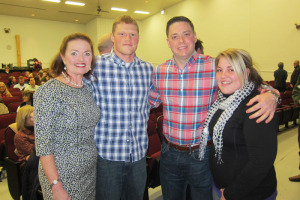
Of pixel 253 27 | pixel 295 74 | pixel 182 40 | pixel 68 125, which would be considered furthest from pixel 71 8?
pixel 68 125

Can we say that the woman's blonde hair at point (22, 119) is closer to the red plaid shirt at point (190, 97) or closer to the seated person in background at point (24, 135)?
the seated person in background at point (24, 135)

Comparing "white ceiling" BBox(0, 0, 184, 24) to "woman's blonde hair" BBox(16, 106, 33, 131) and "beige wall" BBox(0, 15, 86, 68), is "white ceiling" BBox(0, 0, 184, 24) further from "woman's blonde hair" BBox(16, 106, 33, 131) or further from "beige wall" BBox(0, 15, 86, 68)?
"woman's blonde hair" BBox(16, 106, 33, 131)

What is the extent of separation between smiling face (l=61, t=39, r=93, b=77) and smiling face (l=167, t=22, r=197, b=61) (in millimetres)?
725

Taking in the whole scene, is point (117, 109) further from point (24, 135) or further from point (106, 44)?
point (24, 135)

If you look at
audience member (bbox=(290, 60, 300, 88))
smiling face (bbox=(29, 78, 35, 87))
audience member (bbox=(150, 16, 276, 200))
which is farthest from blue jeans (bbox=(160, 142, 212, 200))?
audience member (bbox=(290, 60, 300, 88))

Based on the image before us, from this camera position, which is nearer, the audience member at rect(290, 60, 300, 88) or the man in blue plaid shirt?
the man in blue plaid shirt

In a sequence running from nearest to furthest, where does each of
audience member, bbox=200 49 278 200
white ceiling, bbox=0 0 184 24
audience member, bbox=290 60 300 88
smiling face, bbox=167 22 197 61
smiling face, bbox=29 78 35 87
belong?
audience member, bbox=200 49 278 200 < smiling face, bbox=167 22 197 61 < smiling face, bbox=29 78 35 87 < audience member, bbox=290 60 300 88 < white ceiling, bbox=0 0 184 24

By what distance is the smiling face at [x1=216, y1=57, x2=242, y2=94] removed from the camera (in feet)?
4.58

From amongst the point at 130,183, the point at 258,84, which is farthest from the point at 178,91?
the point at 130,183

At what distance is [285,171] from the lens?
11.6ft

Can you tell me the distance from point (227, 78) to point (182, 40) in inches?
22.3

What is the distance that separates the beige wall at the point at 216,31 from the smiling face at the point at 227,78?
344 inches

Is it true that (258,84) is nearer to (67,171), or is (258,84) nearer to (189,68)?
(189,68)

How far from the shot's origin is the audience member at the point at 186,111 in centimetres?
175
